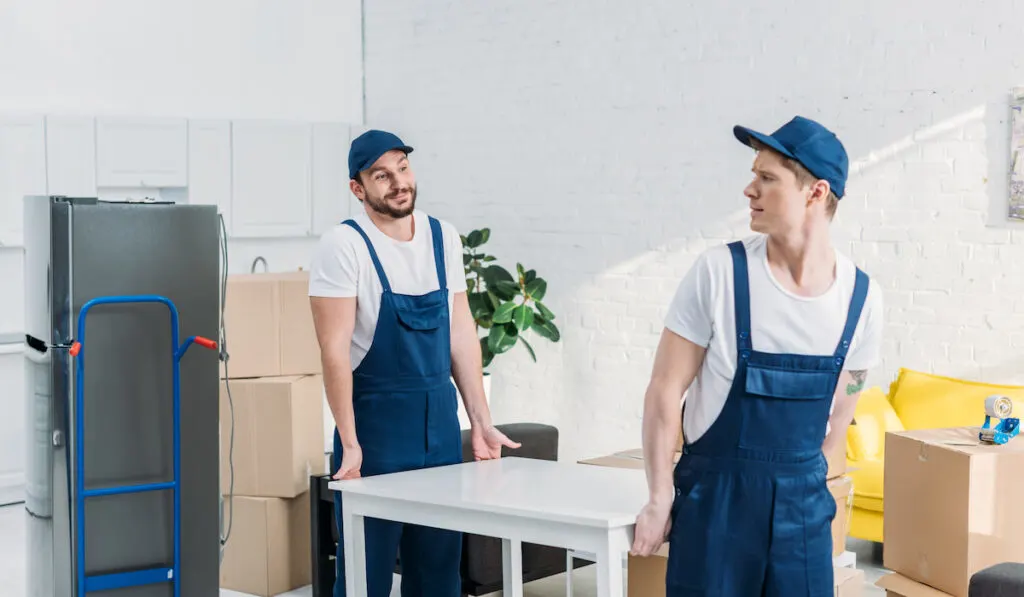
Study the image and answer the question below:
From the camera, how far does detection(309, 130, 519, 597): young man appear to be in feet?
10.5

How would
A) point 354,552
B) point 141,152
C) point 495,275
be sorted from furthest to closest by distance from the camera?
point 141,152, point 495,275, point 354,552

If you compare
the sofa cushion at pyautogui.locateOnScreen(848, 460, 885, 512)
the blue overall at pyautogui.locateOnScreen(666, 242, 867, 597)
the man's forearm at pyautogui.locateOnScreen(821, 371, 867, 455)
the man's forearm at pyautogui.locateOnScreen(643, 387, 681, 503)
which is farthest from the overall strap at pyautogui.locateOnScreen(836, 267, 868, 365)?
the sofa cushion at pyautogui.locateOnScreen(848, 460, 885, 512)

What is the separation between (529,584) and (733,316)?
2829mm

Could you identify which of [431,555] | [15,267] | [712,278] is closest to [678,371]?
[712,278]

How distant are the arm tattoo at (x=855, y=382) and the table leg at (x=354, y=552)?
1.25 m

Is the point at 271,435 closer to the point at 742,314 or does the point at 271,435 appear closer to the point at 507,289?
the point at 507,289

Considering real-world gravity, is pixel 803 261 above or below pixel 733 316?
above

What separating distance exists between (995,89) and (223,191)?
4258 mm

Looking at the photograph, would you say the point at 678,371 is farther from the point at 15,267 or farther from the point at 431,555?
the point at 15,267

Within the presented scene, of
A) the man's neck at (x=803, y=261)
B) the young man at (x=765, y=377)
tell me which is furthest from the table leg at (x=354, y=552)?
the man's neck at (x=803, y=261)

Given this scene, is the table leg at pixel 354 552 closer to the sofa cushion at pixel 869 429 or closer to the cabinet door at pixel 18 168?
the sofa cushion at pixel 869 429

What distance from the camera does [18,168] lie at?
6434 mm

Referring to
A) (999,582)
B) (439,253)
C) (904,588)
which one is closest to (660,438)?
(999,582)

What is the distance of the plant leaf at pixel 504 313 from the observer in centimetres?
645
